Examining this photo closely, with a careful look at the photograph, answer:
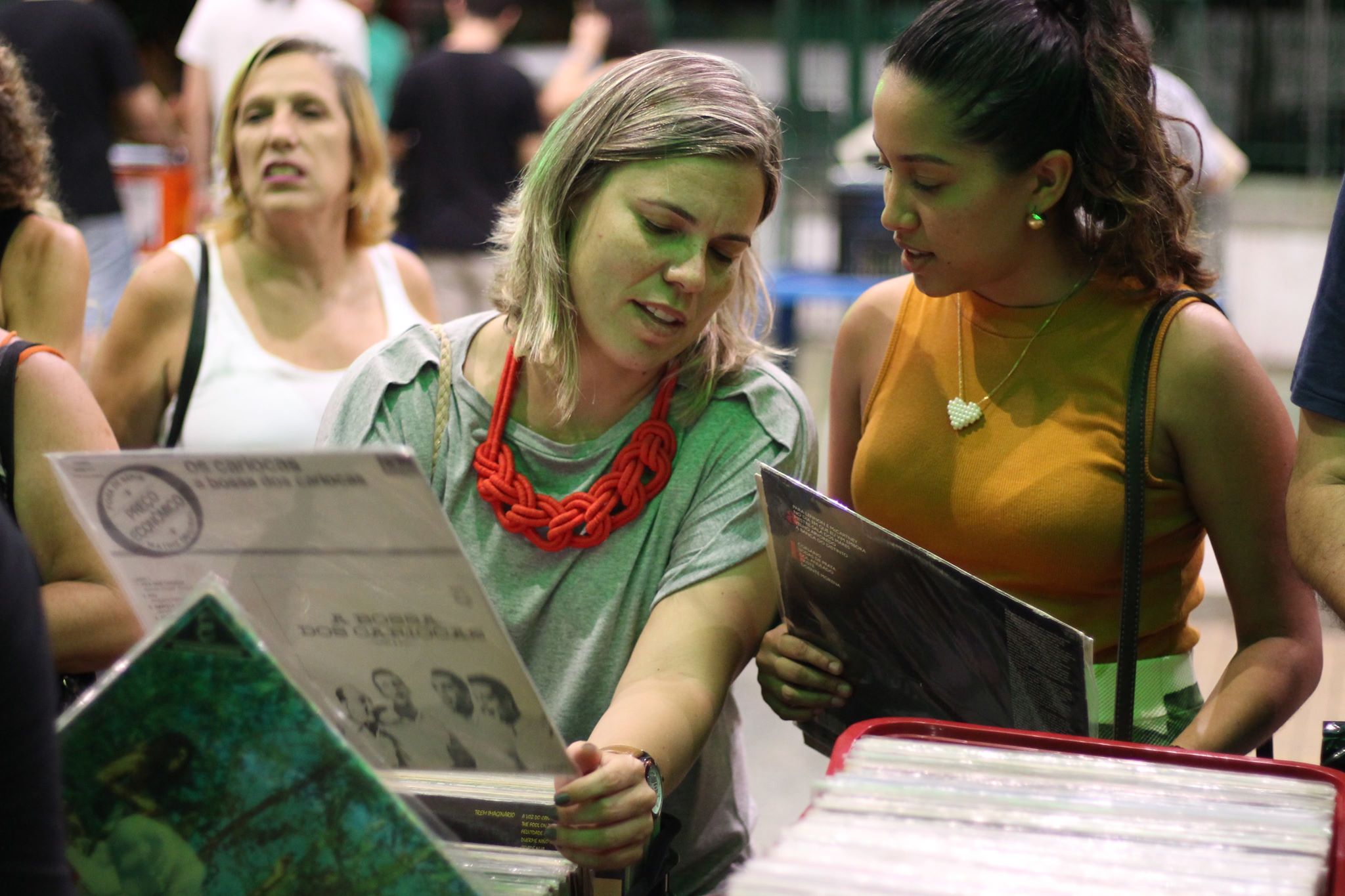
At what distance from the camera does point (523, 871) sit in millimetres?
1280

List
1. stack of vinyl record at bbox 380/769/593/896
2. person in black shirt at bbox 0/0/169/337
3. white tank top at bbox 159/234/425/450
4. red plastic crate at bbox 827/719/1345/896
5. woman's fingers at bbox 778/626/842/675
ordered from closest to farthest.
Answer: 1. red plastic crate at bbox 827/719/1345/896
2. stack of vinyl record at bbox 380/769/593/896
3. woman's fingers at bbox 778/626/842/675
4. white tank top at bbox 159/234/425/450
5. person in black shirt at bbox 0/0/169/337

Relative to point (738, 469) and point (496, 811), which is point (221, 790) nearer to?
point (496, 811)

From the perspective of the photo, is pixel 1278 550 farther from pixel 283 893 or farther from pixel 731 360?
pixel 283 893

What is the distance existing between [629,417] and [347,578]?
0.70m

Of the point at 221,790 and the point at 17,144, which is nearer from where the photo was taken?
the point at 221,790

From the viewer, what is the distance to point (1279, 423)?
66.9 inches

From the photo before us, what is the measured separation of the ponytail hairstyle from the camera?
1711 mm

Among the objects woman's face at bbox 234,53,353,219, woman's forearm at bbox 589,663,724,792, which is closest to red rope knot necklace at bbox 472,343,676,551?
woman's forearm at bbox 589,663,724,792

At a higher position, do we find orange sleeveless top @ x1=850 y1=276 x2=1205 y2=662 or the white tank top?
orange sleeveless top @ x1=850 y1=276 x2=1205 y2=662

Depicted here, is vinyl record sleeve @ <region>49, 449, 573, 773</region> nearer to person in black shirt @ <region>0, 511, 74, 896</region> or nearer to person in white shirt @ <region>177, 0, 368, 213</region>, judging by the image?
person in black shirt @ <region>0, 511, 74, 896</region>

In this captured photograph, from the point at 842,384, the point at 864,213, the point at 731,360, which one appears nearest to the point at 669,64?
the point at 731,360

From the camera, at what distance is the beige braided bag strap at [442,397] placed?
Answer: 1810 mm

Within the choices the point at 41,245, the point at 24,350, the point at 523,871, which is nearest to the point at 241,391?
the point at 41,245

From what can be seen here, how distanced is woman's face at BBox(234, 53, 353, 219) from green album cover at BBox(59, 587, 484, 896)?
218 cm
